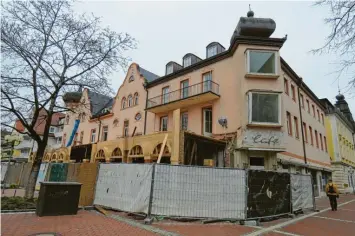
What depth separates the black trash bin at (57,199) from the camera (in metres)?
8.17

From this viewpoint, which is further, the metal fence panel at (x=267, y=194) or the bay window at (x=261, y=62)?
the bay window at (x=261, y=62)

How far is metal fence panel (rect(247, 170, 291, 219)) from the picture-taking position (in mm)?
8179

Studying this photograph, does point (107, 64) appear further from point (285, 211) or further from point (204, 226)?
point (285, 211)

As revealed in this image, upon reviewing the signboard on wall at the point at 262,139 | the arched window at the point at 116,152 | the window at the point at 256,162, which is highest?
the signboard on wall at the point at 262,139

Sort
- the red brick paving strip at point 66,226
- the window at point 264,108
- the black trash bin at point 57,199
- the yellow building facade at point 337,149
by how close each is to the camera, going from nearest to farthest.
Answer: the red brick paving strip at point 66,226, the black trash bin at point 57,199, the window at point 264,108, the yellow building facade at point 337,149

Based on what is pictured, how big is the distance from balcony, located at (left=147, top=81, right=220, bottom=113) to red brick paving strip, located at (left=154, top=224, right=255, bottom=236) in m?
10.7

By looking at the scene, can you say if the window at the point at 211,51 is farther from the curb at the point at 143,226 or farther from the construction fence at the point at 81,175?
the curb at the point at 143,226

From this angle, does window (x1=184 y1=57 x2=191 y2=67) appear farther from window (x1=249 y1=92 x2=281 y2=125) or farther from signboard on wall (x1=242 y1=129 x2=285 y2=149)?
signboard on wall (x1=242 y1=129 x2=285 y2=149)

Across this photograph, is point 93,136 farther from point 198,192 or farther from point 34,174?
point 198,192

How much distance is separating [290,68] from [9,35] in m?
19.6

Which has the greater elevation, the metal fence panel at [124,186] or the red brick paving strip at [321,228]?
the metal fence panel at [124,186]

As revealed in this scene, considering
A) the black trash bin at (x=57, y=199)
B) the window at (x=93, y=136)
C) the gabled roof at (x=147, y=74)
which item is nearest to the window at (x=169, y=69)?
the gabled roof at (x=147, y=74)

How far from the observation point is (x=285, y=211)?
9484mm

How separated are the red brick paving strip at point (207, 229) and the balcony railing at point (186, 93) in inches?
421
